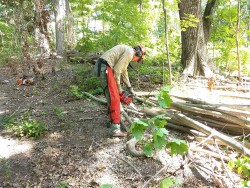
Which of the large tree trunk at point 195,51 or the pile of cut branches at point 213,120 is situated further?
the large tree trunk at point 195,51

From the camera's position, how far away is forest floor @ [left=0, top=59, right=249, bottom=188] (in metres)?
3.70

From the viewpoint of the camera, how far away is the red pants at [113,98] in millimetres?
4805

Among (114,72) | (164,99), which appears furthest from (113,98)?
(164,99)

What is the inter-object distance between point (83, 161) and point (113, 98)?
128 cm

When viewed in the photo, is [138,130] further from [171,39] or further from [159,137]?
[171,39]

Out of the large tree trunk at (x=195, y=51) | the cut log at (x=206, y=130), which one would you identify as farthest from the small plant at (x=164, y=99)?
the large tree trunk at (x=195, y=51)

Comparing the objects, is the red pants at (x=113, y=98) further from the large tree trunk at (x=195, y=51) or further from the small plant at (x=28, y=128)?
the large tree trunk at (x=195, y=51)

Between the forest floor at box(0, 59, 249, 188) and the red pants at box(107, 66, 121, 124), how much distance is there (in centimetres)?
40

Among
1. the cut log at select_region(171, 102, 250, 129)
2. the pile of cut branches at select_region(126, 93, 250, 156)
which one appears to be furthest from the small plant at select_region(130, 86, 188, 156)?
the cut log at select_region(171, 102, 250, 129)

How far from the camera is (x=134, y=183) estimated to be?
3.70 meters

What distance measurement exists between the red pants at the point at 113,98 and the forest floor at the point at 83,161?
1.31ft

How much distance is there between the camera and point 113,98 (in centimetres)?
482

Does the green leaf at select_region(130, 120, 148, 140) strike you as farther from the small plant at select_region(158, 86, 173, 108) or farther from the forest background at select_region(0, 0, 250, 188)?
the forest background at select_region(0, 0, 250, 188)

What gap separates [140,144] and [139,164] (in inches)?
20.4
